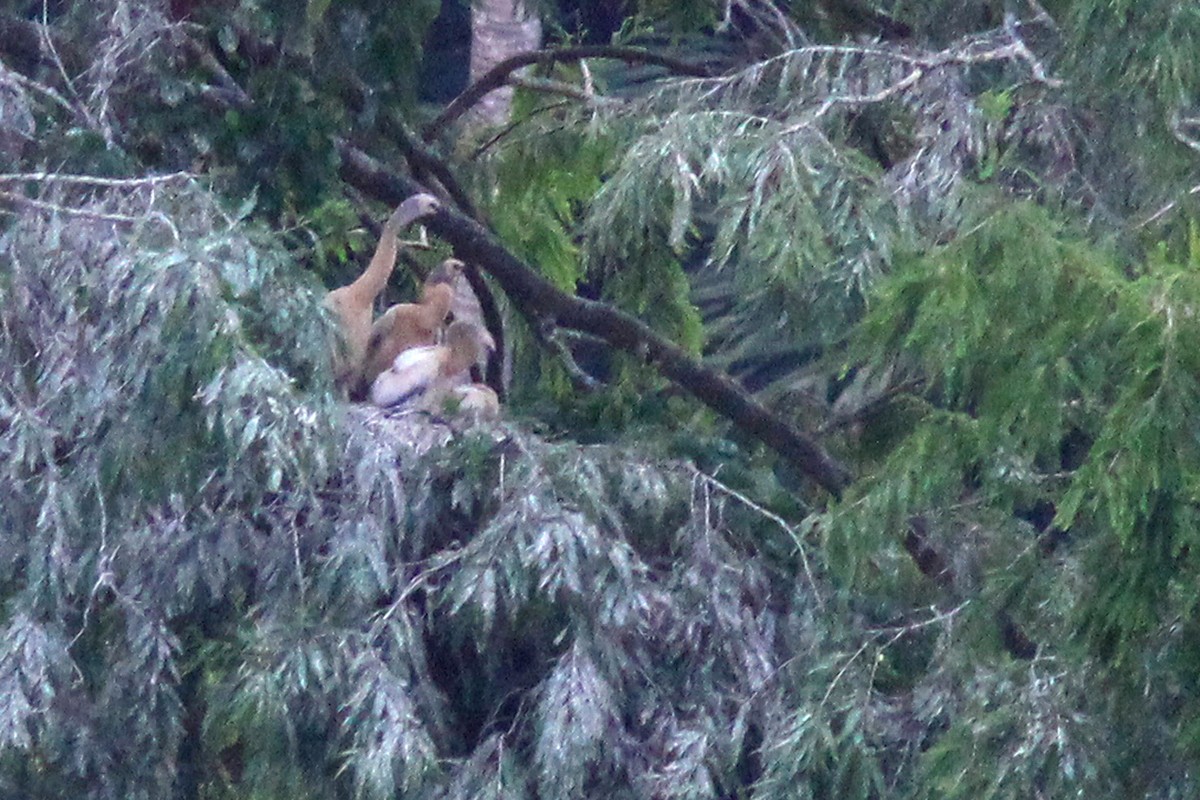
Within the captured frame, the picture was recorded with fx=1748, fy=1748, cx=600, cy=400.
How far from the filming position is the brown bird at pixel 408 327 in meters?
8.20

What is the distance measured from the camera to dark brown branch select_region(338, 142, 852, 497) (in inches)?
306

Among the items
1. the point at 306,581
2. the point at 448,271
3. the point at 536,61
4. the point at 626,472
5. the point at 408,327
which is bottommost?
the point at 408,327

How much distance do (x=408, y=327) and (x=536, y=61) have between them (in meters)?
1.64

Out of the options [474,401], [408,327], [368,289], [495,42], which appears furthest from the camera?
[495,42]

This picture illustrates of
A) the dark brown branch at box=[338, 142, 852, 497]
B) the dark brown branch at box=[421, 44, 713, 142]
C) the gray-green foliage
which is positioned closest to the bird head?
the dark brown branch at box=[338, 142, 852, 497]

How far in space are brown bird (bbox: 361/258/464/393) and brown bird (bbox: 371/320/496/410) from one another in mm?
148

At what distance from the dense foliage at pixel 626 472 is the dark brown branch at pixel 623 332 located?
502 millimetres

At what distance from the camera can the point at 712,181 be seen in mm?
6113

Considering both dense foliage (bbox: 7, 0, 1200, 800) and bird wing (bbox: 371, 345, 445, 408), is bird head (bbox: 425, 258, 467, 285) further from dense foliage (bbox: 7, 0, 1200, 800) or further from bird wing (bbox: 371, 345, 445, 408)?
dense foliage (bbox: 7, 0, 1200, 800)

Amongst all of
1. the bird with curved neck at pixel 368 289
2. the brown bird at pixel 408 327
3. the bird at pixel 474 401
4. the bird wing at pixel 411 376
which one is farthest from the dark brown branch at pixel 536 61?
the bird at pixel 474 401

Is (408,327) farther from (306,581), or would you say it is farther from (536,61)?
(306,581)

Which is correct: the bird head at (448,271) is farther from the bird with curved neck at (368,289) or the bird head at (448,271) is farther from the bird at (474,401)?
the bird at (474,401)

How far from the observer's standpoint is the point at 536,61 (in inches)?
349

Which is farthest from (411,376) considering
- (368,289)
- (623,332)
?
(623,332)
